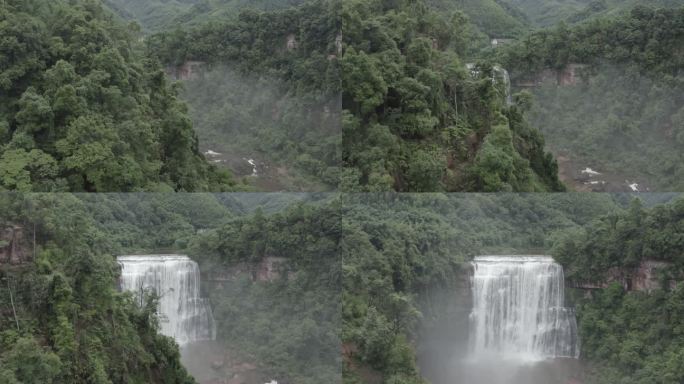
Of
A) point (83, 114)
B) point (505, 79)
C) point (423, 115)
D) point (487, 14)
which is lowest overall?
point (83, 114)

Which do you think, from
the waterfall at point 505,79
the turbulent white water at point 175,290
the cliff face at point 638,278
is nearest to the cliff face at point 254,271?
the turbulent white water at point 175,290

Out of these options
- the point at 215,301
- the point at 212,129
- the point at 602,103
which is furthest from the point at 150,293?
the point at 602,103

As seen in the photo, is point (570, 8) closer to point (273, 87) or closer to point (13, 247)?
point (273, 87)

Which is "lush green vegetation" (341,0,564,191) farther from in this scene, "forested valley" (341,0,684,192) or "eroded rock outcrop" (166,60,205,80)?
"eroded rock outcrop" (166,60,205,80)

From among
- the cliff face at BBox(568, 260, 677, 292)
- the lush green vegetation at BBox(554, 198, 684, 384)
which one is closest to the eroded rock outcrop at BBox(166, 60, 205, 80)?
the lush green vegetation at BBox(554, 198, 684, 384)

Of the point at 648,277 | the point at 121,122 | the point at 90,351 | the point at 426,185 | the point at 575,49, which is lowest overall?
the point at 90,351

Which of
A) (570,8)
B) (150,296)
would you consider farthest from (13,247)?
(570,8)

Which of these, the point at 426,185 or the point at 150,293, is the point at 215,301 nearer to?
the point at 150,293
